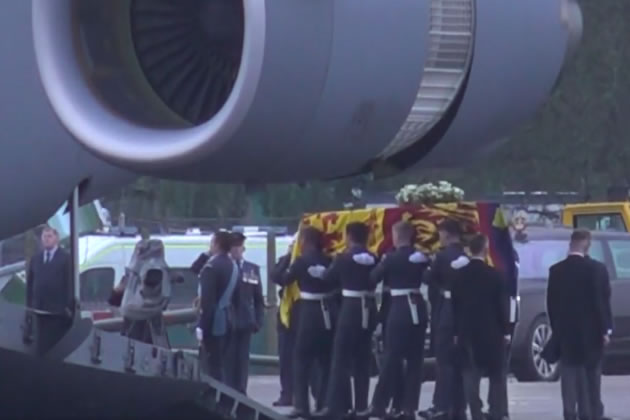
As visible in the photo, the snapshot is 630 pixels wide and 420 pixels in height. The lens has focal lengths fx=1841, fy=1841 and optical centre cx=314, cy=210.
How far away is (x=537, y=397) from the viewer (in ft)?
49.7

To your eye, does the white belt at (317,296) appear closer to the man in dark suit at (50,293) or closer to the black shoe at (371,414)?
the black shoe at (371,414)

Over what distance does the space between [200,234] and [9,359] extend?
547 inches

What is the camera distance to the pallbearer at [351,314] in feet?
39.9

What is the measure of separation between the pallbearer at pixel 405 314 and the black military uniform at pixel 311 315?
0.48m

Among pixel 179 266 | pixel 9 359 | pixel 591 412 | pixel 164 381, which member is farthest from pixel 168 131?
pixel 179 266

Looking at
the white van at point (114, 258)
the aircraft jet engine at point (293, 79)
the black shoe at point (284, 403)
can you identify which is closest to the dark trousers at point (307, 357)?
the black shoe at point (284, 403)

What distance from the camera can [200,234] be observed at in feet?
69.9

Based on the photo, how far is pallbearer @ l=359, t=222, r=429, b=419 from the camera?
12016mm

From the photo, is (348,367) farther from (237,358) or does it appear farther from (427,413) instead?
(237,358)

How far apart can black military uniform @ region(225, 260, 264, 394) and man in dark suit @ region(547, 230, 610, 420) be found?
2855 millimetres

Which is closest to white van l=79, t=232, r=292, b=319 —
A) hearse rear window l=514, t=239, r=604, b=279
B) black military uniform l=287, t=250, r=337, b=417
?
hearse rear window l=514, t=239, r=604, b=279

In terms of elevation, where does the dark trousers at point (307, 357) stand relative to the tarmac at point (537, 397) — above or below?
above

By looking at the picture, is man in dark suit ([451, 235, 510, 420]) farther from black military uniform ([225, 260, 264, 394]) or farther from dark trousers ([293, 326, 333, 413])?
black military uniform ([225, 260, 264, 394])

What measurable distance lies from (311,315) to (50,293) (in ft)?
13.7
